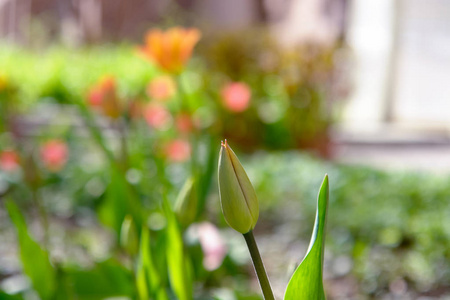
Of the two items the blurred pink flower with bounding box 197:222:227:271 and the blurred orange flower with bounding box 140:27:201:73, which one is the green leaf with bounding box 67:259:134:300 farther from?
the blurred orange flower with bounding box 140:27:201:73

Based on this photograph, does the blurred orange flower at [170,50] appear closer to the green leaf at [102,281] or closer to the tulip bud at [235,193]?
the green leaf at [102,281]

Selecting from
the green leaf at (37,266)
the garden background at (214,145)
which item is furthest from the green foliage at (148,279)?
the green leaf at (37,266)

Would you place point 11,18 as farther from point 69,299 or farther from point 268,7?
point 69,299

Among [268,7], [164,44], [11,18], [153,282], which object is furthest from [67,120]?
[11,18]

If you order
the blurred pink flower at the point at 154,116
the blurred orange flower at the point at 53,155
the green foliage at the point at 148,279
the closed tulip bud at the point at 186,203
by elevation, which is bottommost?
the blurred orange flower at the point at 53,155

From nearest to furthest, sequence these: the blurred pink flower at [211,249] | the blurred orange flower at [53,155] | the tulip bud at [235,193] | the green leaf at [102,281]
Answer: the tulip bud at [235,193], the green leaf at [102,281], the blurred pink flower at [211,249], the blurred orange flower at [53,155]

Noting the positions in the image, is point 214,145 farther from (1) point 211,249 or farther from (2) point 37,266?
(2) point 37,266

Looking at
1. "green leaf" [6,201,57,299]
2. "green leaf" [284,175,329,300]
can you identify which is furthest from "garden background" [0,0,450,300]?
A: "green leaf" [284,175,329,300]
